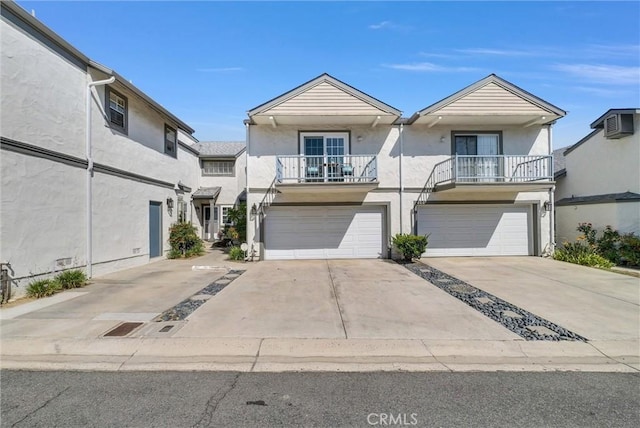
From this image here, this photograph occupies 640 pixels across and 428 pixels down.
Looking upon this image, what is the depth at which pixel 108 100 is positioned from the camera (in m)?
10.3

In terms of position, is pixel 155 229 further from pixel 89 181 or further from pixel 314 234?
pixel 314 234

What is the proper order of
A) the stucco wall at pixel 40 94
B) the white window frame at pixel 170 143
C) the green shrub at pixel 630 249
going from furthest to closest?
the white window frame at pixel 170 143, the green shrub at pixel 630 249, the stucco wall at pixel 40 94

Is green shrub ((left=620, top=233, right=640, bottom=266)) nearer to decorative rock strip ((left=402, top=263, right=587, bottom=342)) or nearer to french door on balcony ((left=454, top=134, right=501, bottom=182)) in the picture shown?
french door on balcony ((left=454, top=134, right=501, bottom=182))

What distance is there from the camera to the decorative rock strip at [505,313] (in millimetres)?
5055

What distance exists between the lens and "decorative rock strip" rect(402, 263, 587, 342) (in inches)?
199

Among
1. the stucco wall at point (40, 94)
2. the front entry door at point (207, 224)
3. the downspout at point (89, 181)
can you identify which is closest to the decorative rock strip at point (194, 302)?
the downspout at point (89, 181)

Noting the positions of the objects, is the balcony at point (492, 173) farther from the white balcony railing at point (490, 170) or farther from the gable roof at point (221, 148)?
the gable roof at point (221, 148)

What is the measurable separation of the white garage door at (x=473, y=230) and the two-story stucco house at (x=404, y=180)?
4cm

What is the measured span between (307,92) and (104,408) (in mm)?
11271

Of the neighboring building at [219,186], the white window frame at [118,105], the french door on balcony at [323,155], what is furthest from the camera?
the neighboring building at [219,186]

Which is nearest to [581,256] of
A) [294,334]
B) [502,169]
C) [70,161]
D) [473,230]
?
[473,230]

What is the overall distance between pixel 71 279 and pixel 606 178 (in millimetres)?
20287

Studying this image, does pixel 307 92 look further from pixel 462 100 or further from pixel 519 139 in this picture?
pixel 519 139

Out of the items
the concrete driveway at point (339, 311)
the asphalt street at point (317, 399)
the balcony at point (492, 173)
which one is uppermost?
the balcony at point (492, 173)
